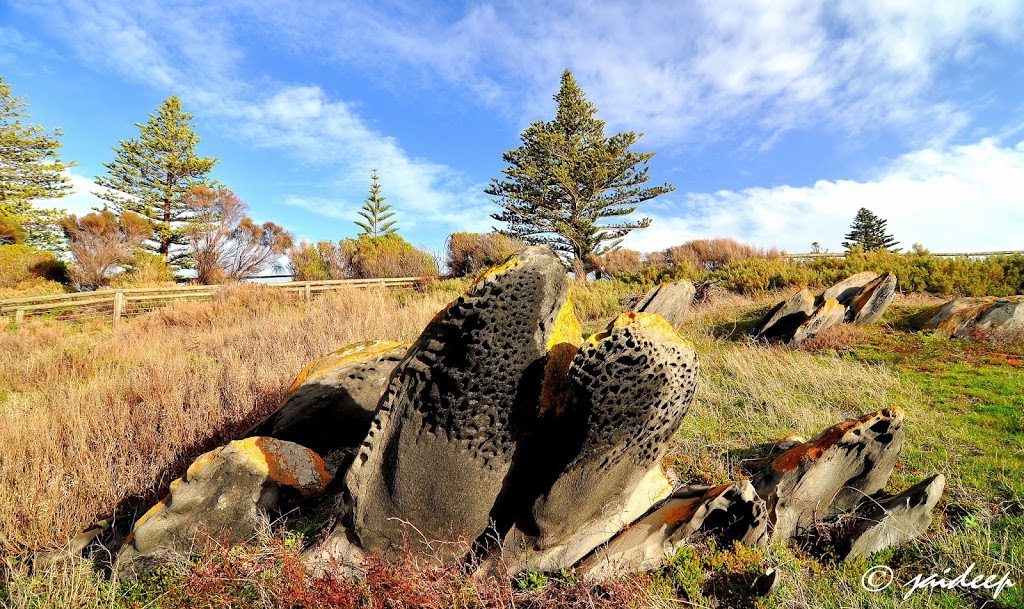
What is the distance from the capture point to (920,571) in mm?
2541

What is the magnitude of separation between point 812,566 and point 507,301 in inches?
95.3

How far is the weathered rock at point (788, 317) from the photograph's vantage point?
8594 millimetres

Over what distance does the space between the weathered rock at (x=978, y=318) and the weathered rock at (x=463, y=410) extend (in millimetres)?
9326

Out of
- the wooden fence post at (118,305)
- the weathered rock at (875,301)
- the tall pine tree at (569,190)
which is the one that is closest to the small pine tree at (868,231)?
the tall pine tree at (569,190)

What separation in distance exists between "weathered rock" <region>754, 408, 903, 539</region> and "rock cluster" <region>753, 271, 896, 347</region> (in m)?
5.94

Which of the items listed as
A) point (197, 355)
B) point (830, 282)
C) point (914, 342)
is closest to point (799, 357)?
point (914, 342)

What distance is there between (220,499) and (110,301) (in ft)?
55.1

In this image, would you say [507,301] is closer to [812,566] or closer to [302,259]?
[812,566]

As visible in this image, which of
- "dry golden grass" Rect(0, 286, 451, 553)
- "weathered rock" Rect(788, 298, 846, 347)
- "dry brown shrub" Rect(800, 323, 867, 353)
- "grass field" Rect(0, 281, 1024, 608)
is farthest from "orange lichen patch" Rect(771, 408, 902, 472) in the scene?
"weathered rock" Rect(788, 298, 846, 347)

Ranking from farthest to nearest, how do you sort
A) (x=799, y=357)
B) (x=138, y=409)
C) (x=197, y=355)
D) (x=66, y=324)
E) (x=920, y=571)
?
(x=66, y=324) → (x=197, y=355) → (x=799, y=357) → (x=138, y=409) → (x=920, y=571)

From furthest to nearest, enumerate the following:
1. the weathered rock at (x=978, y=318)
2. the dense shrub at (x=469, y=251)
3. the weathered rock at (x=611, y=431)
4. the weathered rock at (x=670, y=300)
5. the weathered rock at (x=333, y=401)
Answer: the dense shrub at (x=469, y=251) → the weathered rock at (x=670, y=300) → the weathered rock at (x=978, y=318) → the weathered rock at (x=333, y=401) → the weathered rock at (x=611, y=431)

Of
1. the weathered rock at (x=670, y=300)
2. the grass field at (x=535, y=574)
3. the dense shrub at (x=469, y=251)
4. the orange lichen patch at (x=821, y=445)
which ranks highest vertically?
the dense shrub at (x=469, y=251)

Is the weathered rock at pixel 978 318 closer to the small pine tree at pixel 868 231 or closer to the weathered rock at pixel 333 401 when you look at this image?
the weathered rock at pixel 333 401

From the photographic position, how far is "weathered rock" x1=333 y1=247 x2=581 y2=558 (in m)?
2.31
